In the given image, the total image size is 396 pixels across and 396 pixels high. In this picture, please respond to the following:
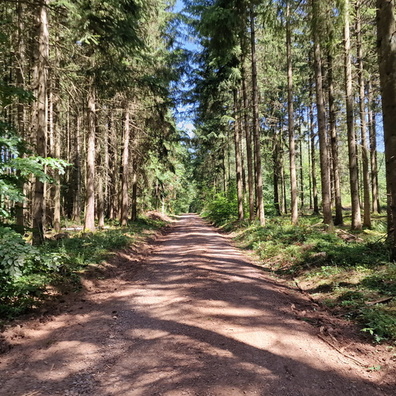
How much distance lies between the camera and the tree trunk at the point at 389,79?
571 cm

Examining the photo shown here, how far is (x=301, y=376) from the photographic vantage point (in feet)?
9.48

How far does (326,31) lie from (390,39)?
11.0 ft

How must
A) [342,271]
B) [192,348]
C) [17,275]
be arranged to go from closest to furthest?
[192,348] → [17,275] → [342,271]

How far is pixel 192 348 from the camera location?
132 inches

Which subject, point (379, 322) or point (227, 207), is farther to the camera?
point (227, 207)

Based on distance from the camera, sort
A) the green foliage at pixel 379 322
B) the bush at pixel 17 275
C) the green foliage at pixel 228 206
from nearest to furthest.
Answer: the green foliage at pixel 379 322 → the bush at pixel 17 275 → the green foliage at pixel 228 206

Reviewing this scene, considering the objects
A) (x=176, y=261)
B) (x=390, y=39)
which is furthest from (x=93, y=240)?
(x=390, y=39)

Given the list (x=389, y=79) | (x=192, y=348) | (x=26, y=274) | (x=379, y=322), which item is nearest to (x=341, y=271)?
(x=379, y=322)

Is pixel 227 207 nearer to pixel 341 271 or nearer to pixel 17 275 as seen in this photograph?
pixel 341 271

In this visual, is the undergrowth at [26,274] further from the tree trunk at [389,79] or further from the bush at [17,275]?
the tree trunk at [389,79]

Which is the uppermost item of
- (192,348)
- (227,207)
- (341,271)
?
(227,207)

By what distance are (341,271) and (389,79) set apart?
4391 mm

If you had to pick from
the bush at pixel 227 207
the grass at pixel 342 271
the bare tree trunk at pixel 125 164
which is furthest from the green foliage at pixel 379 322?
the bush at pixel 227 207

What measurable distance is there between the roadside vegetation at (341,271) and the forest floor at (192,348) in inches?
13.8
